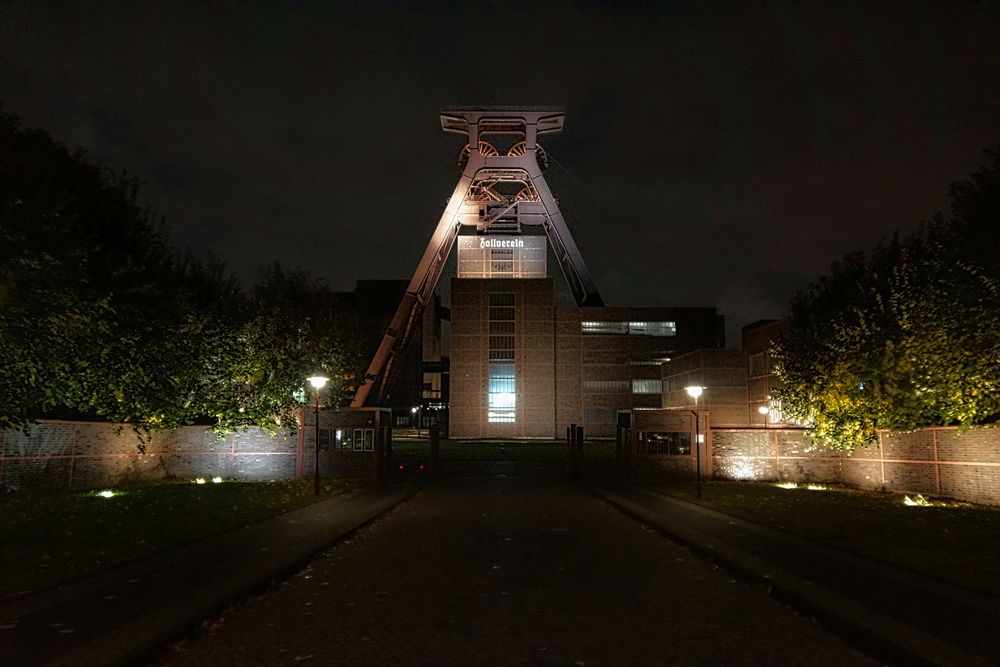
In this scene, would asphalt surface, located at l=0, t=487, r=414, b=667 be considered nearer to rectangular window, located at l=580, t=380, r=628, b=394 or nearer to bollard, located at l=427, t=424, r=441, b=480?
bollard, located at l=427, t=424, r=441, b=480

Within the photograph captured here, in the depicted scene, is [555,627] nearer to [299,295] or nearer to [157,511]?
[157,511]

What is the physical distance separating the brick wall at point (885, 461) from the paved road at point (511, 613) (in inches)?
433

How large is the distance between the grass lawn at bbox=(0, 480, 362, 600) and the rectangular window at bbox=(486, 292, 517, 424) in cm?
6572

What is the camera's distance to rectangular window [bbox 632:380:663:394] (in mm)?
93625

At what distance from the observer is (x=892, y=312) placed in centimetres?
2330

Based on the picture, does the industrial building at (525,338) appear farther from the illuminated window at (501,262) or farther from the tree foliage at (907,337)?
the tree foliage at (907,337)

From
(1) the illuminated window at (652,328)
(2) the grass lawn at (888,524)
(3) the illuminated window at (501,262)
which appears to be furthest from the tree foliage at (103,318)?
(3) the illuminated window at (501,262)

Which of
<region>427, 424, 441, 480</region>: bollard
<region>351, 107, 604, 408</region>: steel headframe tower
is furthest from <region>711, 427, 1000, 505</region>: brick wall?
<region>351, 107, 604, 408</region>: steel headframe tower

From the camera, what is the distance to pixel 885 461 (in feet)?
82.2

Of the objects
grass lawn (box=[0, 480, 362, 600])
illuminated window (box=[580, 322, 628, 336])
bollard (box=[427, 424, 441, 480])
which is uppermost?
illuminated window (box=[580, 322, 628, 336])

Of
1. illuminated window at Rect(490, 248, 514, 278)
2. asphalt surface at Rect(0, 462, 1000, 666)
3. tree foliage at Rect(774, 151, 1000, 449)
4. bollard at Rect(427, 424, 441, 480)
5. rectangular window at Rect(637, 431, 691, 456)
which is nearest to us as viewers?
asphalt surface at Rect(0, 462, 1000, 666)

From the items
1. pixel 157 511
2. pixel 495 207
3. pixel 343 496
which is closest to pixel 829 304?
pixel 343 496

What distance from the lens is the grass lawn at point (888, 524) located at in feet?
37.9

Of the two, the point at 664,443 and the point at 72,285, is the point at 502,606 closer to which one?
the point at 72,285
